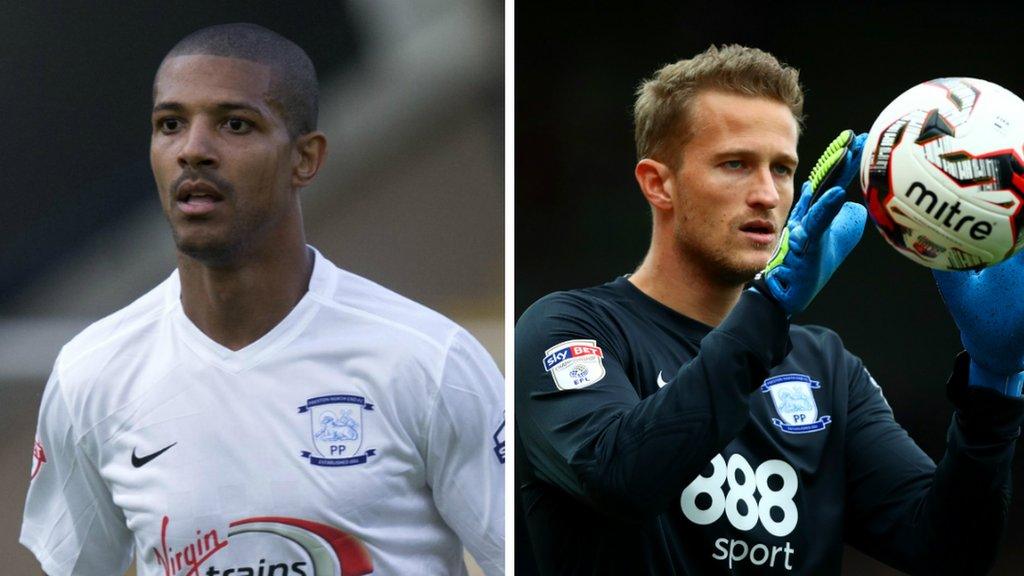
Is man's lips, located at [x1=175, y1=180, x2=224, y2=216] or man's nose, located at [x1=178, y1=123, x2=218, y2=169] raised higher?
man's nose, located at [x1=178, y1=123, x2=218, y2=169]

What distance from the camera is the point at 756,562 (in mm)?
2461

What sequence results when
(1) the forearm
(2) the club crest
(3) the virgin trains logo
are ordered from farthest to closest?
(3) the virgin trains logo, (2) the club crest, (1) the forearm

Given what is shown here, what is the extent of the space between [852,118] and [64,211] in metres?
1.95

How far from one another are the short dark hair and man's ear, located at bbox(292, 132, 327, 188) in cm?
2

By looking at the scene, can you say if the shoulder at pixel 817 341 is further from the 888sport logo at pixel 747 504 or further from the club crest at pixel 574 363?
the club crest at pixel 574 363

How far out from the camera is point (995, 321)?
93.2 inches

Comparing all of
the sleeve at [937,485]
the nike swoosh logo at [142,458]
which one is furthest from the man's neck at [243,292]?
the sleeve at [937,485]

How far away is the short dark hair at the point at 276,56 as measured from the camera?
284 centimetres

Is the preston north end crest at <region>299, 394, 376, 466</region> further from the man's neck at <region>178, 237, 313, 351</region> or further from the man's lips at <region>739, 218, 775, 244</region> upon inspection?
the man's lips at <region>739, 218, 775, 244</region>

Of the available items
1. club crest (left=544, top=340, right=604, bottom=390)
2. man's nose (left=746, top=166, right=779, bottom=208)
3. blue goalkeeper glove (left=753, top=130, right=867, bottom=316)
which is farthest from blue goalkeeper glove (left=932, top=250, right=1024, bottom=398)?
club crest (left=544, top=340, right=604, bottom=390)

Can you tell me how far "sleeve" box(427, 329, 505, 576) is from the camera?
9.11 feet

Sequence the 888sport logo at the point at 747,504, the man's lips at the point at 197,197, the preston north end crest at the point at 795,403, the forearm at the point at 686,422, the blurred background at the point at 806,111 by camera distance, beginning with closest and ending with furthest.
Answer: the forearm at the point at 686,422 < the 888sport logo at the point at 747,504 < the preston north end crest at the point at 795,403 < the man's lips at the point at 197,197 < the blurred background at the point at 806,111

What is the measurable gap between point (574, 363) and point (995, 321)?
78 centimetres

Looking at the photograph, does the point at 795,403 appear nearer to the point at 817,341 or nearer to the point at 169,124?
the point at 817,341
